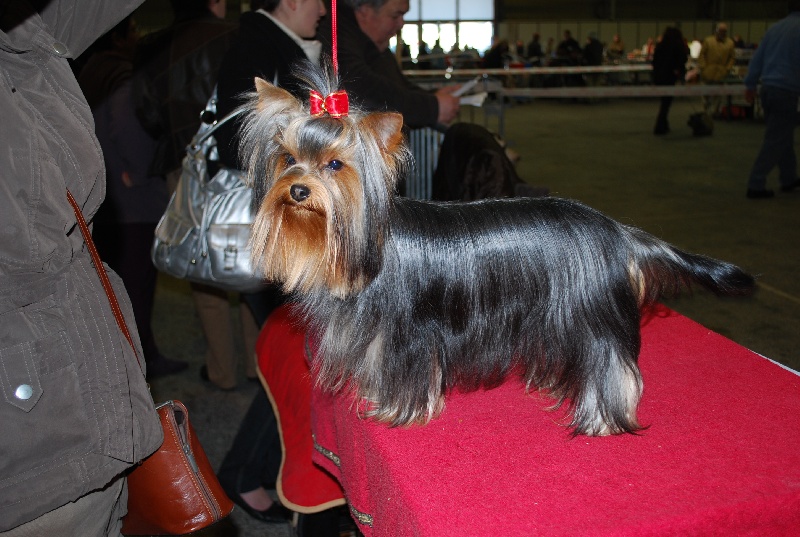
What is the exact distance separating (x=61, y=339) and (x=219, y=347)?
9.77ft

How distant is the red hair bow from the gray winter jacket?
418 mm

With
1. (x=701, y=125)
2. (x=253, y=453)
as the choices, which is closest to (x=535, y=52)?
(x=701, y=125)

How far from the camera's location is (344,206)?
1506 millimetres

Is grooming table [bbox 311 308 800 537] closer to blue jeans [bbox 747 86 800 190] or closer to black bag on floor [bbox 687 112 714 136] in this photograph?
blue jeans [bbox 747 86 800 190]

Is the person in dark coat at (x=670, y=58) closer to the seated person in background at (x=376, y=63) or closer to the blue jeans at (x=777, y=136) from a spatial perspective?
the blue jeans at (x=777, y=136)

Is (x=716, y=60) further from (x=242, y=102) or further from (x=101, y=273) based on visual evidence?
(x=101, y=273)

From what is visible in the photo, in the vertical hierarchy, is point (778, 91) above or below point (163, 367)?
above

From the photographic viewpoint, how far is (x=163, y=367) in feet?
15.1

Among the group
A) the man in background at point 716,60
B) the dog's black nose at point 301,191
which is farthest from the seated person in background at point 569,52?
the dog's black nose at point 301,191

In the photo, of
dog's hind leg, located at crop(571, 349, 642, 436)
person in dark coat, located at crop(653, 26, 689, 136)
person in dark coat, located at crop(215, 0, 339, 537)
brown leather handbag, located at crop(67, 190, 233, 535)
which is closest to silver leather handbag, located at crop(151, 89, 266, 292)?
person in dark coat, located at crop(215, 0, 339, 537)

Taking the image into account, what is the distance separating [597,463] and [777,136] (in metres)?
7.78

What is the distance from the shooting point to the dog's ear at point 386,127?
1.51 meters

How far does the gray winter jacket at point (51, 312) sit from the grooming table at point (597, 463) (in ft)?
1.63

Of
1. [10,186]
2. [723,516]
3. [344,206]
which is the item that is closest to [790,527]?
[723,516]
